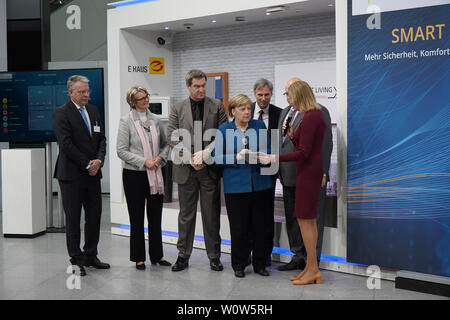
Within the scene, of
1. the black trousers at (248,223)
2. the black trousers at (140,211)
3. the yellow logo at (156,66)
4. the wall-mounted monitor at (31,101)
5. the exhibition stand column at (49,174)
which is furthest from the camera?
the yellow logo at (156,66)

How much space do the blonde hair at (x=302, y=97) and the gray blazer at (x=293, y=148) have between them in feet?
1.27

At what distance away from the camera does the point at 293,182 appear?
15.1 feet

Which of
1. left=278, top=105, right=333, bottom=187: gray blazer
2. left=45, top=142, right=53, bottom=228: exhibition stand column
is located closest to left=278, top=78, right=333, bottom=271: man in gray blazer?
left=278, top=105, right=333, bottom=187: gray blazer

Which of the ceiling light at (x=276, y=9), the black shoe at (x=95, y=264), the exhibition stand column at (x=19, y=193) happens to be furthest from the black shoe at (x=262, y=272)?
the exhibition stand column at (x=19, y=193)

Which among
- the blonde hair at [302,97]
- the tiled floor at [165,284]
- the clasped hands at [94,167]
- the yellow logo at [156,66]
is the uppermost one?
the yellow logo at [156,66]

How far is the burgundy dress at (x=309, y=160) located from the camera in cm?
402

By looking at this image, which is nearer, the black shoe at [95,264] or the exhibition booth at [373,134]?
the exhibition booth at [373,134]

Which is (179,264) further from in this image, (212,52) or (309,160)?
(212,52)

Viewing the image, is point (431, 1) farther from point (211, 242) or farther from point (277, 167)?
point (211, 242)

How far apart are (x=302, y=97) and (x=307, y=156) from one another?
1.50 ft

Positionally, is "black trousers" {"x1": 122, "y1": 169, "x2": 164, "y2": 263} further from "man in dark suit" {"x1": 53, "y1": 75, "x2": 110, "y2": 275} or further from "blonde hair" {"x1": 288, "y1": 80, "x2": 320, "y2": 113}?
"blonde hair" {"x1": 288, "y1": 80, "x2": 320, "y2": 113}

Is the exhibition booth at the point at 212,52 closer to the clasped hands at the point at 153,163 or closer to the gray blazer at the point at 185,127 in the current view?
the gray blazer at the point at 185,127
